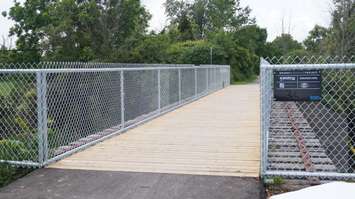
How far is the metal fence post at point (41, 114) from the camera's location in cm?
611

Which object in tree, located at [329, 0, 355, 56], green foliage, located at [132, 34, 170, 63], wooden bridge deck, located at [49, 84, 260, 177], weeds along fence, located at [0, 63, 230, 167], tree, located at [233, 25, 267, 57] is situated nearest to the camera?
wooden bridge deck, located at [49, 84, 260, 177]

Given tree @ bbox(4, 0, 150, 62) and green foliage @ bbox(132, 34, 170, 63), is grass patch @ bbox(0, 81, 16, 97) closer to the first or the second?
green foliage @ bbox(132, 34, 170, 63)

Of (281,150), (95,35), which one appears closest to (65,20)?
(95,35)

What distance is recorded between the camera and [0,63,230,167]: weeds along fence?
635 cm

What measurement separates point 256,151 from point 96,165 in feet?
8.30

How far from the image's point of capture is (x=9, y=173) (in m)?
5.90

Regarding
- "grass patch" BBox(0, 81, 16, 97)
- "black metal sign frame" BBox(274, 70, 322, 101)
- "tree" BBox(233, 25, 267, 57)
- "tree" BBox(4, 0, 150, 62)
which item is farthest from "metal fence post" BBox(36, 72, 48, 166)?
"tree" BBox(233, 25, 267, 57)

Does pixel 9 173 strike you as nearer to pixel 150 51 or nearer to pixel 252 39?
pixel 150 51

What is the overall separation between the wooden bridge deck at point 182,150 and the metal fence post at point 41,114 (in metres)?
0.29

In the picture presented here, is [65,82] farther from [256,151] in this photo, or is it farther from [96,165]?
[256,151]

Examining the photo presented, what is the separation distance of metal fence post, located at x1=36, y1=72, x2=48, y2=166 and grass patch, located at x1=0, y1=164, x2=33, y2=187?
0.28 meters

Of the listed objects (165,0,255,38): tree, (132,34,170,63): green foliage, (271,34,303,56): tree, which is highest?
Answer: (165,0,255,38): tree

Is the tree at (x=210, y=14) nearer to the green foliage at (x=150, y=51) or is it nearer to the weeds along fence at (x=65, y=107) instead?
the green foliage at (x=150, y=51)

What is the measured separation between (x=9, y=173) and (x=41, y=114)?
2.86 ft
